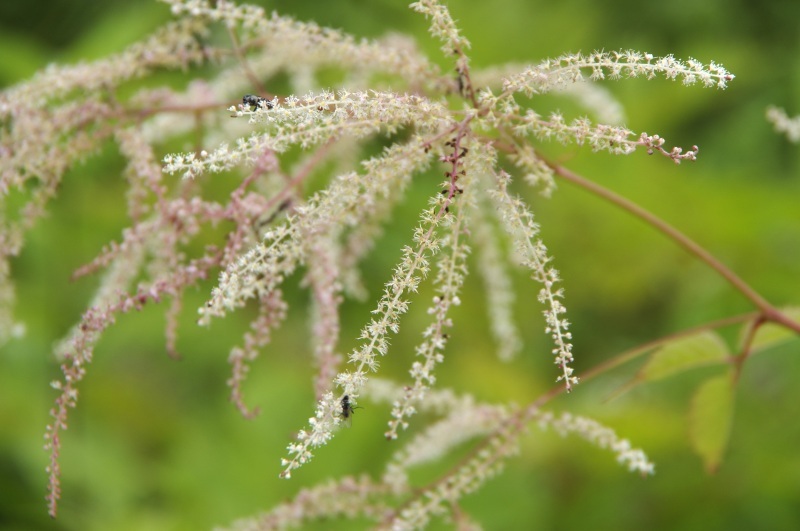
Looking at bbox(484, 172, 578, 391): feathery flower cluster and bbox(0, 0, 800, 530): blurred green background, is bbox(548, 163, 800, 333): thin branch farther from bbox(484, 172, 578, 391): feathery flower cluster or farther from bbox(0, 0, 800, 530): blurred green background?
bbox(0, 0, 800, 530): blurred green background

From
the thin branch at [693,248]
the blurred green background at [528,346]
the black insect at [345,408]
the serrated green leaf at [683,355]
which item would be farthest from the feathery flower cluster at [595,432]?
the blurred green background at [528,346]

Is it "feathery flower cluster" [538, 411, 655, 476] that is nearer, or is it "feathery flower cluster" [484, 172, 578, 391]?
"feathery flower cluster" [484, 172, 578, 391]

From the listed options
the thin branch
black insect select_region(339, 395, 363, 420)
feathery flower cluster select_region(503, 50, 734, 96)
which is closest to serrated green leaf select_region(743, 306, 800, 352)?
the thin branch

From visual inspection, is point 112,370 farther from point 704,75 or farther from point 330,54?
point 704,75

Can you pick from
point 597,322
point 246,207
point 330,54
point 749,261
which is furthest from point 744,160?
point 246,207

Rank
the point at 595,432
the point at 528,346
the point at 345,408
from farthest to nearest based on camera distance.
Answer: the point at 528,346 → the point at 595,432 → the point at 345,408

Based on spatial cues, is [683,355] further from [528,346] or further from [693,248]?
[528,346]

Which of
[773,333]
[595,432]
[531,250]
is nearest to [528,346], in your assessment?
[773,333]
